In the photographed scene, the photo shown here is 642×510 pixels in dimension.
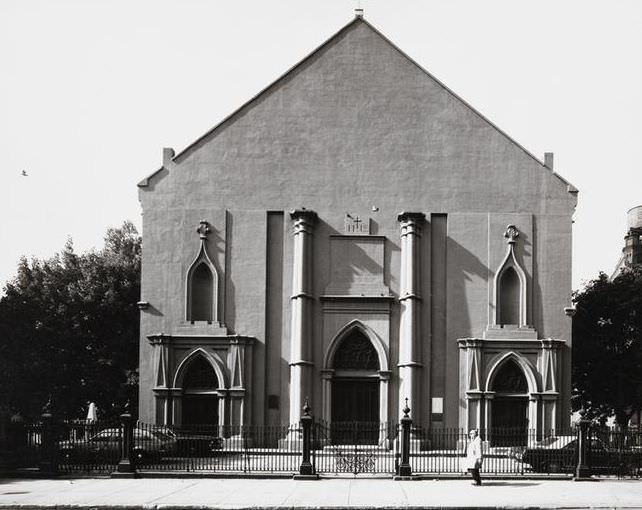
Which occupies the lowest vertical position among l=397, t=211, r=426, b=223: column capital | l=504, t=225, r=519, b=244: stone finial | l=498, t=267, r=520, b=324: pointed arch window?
l=498, t=267, r=520, b=324: pointed arch window

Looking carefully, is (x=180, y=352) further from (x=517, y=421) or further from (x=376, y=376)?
(x=517, y=421)

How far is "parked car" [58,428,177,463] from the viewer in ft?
108

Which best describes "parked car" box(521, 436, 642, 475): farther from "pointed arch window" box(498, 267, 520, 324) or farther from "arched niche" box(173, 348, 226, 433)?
"arched niche" box(173, 348, 226, 433)

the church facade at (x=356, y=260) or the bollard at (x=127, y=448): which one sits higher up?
the church facade at (x=356, y=260)

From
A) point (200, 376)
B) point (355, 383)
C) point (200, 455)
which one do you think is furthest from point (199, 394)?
point (200, 455)

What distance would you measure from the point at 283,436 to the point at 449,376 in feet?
22.6

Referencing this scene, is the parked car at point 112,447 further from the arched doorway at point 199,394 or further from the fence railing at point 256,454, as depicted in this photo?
the arched doorway at point 199,394

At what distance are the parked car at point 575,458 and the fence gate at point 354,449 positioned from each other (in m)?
4.47

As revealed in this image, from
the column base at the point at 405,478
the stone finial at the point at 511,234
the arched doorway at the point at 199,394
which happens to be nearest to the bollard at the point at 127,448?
the column base at the point at 405,478

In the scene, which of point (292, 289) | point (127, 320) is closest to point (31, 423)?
point (292, 289)

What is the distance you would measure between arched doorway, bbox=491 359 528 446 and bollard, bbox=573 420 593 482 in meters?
9.37

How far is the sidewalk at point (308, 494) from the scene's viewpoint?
78.7 feet

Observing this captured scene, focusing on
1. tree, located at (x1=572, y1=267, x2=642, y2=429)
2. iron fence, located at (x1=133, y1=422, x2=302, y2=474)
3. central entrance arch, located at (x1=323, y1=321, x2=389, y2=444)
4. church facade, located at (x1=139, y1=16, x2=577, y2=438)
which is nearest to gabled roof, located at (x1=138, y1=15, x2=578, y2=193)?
church facade, located at (x1=139, y1=16, x2=577, y2=438)

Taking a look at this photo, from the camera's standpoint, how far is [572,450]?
3338 cm
